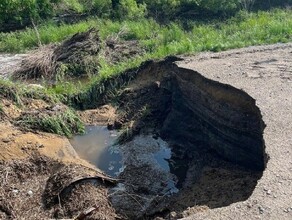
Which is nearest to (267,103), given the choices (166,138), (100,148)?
(166,138)

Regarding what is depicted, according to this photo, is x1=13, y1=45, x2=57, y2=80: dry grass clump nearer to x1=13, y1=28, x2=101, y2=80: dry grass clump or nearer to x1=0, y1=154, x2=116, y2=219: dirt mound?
x1=13, y1=28, x2=101, y2=80: dry grass clump

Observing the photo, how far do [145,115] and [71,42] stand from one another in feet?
15.1

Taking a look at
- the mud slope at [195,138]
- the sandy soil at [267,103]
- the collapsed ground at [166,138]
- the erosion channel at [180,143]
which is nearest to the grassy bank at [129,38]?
the collapsed ground at [166,138]

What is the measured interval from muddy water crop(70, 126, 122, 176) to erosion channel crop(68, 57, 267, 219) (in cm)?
5

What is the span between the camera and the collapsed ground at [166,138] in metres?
7.73

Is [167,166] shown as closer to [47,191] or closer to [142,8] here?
[47,191]

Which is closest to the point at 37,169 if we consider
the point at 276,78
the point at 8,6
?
the point at 276,78

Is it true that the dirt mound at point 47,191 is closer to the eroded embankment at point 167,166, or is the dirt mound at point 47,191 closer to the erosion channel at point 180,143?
the eroded embankment at point 167,166

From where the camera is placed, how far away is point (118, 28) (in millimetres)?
16344

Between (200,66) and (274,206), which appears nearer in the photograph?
(274,206)

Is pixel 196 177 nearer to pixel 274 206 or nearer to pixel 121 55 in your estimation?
pixel 274 206

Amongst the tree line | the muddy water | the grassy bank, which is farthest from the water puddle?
the tree line

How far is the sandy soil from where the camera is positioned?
5.10 m

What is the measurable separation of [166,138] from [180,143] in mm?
418
